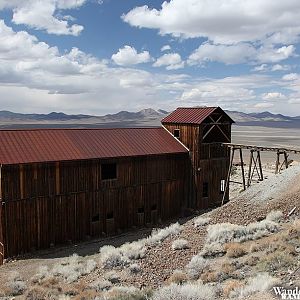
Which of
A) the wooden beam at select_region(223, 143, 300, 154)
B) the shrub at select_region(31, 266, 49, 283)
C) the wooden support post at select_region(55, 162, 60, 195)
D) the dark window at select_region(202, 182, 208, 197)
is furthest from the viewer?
the dark window at select_region(202, 182, 208, 197)

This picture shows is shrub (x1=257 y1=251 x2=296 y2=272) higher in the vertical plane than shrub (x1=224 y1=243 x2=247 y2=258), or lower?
higher

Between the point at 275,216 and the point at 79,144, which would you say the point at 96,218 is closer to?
the point at 79,144

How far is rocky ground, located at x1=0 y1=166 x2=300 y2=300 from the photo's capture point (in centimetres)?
1255

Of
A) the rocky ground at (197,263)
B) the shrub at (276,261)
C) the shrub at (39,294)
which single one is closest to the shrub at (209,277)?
the rocky ground at (197,263)

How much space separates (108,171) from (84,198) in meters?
2.48

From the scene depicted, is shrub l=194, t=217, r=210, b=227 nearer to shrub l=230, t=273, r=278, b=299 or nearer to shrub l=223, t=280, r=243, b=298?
shrub l=223, t=280, r=243, b=298

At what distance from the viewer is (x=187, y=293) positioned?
38.3 feet

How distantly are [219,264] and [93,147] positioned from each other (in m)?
12.9

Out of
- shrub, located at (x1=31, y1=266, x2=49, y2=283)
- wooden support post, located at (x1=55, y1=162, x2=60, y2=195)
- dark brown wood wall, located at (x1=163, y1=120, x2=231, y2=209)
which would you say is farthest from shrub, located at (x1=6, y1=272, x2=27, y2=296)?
dark brown wood wall, located at (x1=163, y1=120, x2=231, y2=209)

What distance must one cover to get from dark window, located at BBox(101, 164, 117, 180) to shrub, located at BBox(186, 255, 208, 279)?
1080 centimetres

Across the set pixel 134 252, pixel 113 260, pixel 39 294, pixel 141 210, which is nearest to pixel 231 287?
pixel 134 252

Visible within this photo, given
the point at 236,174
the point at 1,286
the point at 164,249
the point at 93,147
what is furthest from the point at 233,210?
the point at 236,174

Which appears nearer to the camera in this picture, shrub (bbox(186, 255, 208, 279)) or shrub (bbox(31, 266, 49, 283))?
shrub (bbox(186, 255, 208, 279))

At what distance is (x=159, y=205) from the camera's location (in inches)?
1101
